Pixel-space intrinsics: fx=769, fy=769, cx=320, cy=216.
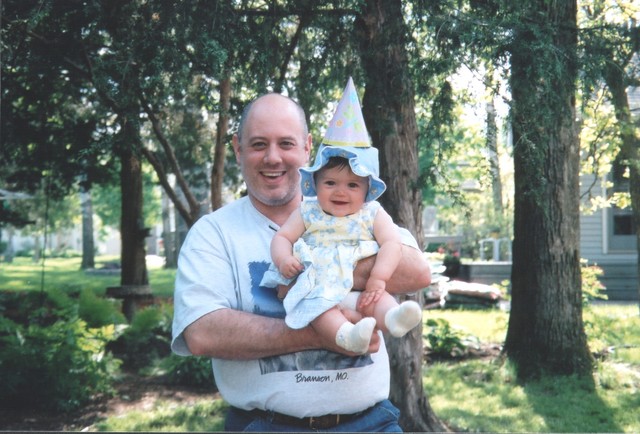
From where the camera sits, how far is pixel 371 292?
2562 mm

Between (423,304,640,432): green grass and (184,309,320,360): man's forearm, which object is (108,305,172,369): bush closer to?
(423,304,640,432): green grass

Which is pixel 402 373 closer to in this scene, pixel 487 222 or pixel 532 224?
pixel 532 224

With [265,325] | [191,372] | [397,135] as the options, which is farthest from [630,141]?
[265,325]

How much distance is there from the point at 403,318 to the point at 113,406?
6064mm

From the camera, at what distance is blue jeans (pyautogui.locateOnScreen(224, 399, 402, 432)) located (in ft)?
8.46

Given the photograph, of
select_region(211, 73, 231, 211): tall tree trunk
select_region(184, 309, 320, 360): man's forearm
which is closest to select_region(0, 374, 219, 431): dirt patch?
select_region(211, 73, 231, 211): tall tree trunk

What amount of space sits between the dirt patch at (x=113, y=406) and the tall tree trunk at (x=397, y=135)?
263 centimetres

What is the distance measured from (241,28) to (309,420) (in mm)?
3211

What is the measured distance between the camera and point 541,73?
457cm

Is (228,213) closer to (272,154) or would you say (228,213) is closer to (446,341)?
(272,154)

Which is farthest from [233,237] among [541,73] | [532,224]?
[532,224]

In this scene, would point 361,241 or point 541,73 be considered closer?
point 361,241

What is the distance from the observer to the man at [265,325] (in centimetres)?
252

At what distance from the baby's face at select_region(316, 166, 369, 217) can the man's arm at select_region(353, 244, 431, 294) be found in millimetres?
196
